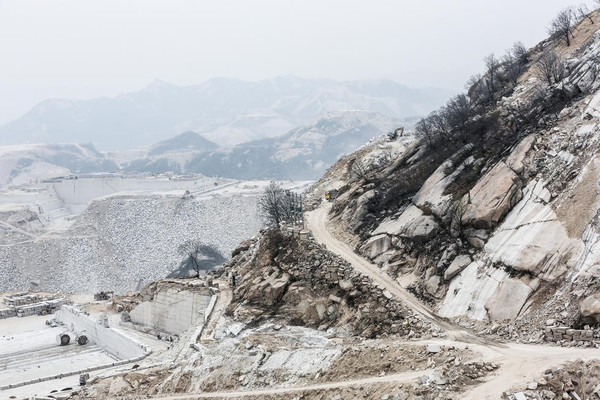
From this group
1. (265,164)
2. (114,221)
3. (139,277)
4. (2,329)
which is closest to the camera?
(2,329)

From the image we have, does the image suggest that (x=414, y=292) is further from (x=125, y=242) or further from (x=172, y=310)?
(x=125, y=242)

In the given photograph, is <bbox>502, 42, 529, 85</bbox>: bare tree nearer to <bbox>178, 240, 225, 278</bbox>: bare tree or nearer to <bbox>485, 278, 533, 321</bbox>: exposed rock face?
<bbox>485, 278, 533, 321</bbox>: exposed rock face

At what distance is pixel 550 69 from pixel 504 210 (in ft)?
44.2

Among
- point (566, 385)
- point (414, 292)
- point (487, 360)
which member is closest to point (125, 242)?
point (414, 292)

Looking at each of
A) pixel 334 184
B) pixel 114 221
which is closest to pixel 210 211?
pixel 114 221

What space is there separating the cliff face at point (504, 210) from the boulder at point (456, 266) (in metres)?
0.05

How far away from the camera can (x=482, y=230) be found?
25297 millimetres

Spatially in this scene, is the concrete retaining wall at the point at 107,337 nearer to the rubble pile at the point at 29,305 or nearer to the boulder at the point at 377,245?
the rubble pile at the point at 29,305

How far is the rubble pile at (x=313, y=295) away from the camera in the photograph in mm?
24067

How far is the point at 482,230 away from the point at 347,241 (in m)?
8.86

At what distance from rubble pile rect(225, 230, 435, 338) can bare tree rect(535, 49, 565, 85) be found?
677 inches

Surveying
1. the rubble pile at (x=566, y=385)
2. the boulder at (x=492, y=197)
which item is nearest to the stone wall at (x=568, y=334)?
the rubble pile at (x=566, y=385)

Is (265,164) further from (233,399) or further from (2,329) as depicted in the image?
(233,399)

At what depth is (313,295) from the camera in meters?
27.8
